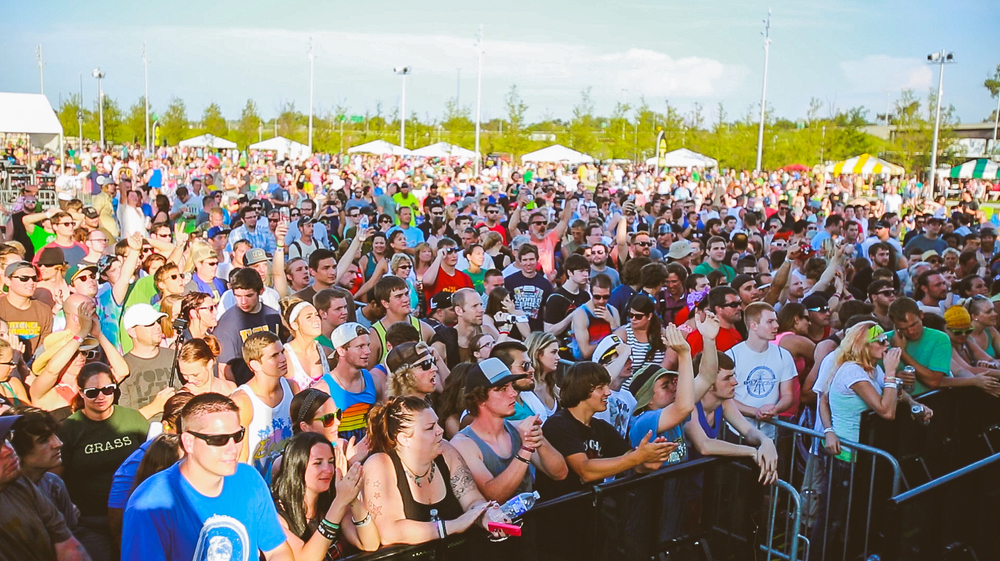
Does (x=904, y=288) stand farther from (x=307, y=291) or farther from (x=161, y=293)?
(x=161, y=293)

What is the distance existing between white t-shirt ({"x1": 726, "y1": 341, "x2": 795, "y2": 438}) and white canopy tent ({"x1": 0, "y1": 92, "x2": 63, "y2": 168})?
2573cm

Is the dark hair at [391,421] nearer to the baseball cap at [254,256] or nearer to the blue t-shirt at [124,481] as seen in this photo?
the blue t-shirt at [124,481]

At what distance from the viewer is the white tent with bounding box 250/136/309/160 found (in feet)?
156

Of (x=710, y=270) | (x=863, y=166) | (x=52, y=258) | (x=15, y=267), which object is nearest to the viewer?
(x=15, y=267)

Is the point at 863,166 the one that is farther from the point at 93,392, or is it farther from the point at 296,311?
the point at 93,392

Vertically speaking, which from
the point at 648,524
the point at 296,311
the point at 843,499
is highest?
the point at 296,311

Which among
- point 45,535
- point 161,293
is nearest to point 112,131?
point 161,293

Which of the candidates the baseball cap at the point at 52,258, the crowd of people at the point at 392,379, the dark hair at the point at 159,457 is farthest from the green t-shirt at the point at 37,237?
the dark hair at the point at 159,457

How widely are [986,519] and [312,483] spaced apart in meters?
3.79

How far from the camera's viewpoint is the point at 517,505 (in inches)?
151

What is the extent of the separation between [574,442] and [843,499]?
2188 millimetres

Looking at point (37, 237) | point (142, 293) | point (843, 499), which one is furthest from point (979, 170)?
point (142, 293)

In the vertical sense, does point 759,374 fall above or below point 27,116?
below

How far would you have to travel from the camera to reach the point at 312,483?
3875mm
